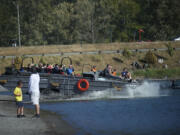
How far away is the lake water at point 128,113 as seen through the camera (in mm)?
16344

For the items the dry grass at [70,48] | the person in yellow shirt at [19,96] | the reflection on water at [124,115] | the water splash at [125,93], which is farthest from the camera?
the dry grass at [70,48]

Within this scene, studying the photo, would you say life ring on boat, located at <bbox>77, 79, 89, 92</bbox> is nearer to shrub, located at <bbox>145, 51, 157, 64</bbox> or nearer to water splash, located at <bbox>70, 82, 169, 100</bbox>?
water splash, located at <bbox>70, 82, 169, 100</bbox>

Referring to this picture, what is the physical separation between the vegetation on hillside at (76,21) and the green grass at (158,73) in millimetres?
24263

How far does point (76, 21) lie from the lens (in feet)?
226

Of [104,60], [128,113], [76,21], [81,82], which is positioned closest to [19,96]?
[128,113]

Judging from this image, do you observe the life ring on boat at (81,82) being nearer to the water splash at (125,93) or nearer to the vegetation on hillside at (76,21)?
the water splash at (125,93)

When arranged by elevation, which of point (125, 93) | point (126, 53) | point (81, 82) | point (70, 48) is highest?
point (70, 48)

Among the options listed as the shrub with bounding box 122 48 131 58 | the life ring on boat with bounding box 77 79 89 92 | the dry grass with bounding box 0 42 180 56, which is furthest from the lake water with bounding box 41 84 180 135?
the dry grass with bounding box 0 42 180 56

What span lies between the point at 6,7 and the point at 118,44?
23411 millimetres

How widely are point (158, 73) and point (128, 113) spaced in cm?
2494

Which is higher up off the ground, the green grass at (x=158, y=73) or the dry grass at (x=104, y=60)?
the dry grass at (x=104, y=60)

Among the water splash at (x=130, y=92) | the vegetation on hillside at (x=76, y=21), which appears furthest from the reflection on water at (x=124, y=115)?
the vegetation on hillside at (x=76, y=21)

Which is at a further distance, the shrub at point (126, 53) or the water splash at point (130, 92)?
the shrub at point (126, 53)

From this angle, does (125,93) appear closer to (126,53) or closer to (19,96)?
(19,96)
